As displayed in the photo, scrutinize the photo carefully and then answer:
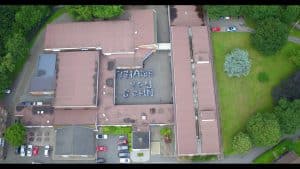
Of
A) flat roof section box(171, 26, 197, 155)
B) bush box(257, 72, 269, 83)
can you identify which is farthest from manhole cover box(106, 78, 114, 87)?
bush box(257, 72, 269, 83)

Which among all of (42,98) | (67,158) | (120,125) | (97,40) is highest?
(97,40)

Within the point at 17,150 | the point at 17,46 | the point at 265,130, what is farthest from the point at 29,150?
the point at 265,130

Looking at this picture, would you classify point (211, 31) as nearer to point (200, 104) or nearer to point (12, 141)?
point (200, 104)

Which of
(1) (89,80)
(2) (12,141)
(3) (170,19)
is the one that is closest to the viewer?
(2) (12,141)

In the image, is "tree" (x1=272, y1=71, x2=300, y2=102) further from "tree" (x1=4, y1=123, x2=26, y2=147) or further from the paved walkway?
"tree" (x1=4, y1=123, x2=26, y2=147)

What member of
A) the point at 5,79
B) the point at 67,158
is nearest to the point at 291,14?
the point at 67,158

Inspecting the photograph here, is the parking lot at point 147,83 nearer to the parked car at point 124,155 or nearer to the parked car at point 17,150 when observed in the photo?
the parked car at point 124,155
